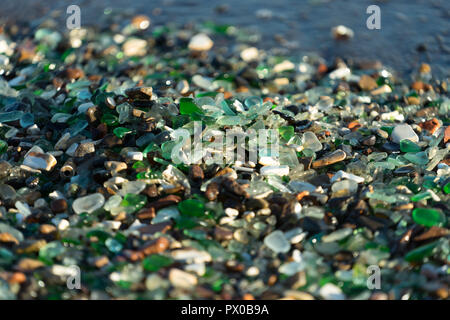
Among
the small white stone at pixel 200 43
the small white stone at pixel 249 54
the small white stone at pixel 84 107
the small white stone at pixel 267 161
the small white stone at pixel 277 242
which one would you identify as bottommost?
the small white stone at pixel 249 54

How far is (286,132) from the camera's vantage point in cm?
254

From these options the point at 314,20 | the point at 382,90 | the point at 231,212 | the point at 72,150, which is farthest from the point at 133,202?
the point at 314,20

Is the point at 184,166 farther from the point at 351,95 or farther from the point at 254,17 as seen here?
the point at 254,17

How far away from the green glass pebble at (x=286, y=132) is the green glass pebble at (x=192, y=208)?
0.63 m

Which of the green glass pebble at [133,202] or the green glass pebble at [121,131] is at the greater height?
the green glass pebble at [121,131]

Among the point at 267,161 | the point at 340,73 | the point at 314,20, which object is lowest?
the point at 340,73

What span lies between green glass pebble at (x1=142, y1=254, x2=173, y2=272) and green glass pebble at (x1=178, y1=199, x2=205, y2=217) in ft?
0.87

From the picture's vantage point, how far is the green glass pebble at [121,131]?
244 cm

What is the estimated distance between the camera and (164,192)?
2.20m

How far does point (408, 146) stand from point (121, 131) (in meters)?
1.34

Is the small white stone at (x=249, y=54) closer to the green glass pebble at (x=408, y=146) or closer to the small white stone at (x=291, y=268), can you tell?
the green glass pebble at (x=408, y=146)

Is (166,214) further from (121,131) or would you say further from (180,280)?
(121,131)

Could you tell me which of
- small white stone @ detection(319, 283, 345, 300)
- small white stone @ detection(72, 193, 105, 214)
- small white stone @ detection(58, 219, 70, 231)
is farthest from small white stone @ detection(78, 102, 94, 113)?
small white stone @ detection(319, 283, 345, 300)

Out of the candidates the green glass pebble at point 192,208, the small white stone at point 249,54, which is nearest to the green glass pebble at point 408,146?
the green glass pebble at point 192,208
